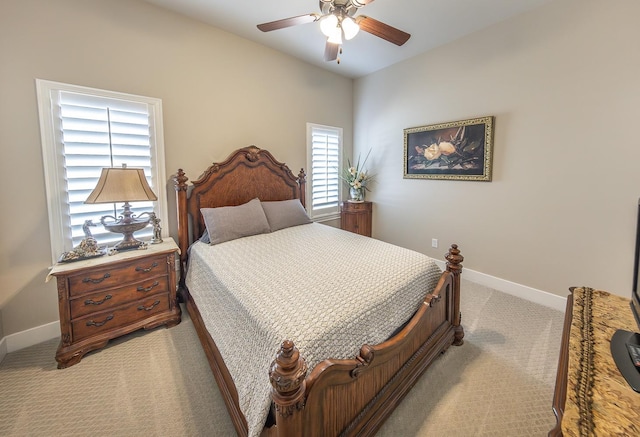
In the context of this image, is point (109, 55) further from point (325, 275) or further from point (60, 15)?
point (325, 275)

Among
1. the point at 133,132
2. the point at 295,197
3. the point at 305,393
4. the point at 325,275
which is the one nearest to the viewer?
the point at 305,393

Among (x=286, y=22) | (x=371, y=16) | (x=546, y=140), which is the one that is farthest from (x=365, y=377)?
(x=371, y=16)

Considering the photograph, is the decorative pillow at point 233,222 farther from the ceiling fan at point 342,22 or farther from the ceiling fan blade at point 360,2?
the ceiling fan blade at point 360,2

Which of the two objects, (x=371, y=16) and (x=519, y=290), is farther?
(x=519, y=290)

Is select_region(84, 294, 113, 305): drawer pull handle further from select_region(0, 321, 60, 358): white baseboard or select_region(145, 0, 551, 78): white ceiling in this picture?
select_region(145, 0, 551, 78): white ceiling

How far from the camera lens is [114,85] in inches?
92.3

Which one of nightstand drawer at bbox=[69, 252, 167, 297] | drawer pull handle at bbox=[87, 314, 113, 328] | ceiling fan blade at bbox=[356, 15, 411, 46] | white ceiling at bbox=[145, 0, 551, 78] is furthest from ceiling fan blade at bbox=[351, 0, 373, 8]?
drawer pull handle at bbox=[87, 314, 113, 328]

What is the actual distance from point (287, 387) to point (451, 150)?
327 cm

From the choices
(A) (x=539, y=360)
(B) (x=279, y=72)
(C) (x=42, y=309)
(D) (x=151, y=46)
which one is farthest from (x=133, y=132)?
(A) (x=539, y=360)

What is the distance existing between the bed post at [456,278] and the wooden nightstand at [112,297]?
2.34 meters

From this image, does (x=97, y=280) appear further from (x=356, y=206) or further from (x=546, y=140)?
(x=546, y=140)

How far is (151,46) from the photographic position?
251 cm

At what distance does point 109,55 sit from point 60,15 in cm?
35

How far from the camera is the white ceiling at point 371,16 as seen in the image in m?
2.48
